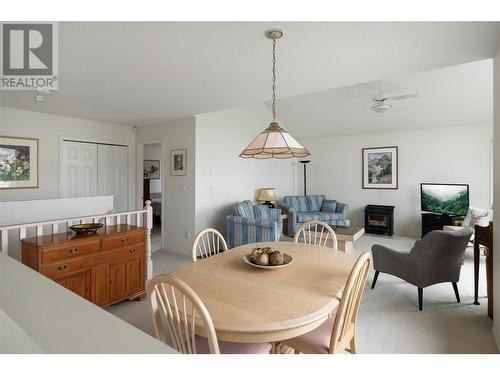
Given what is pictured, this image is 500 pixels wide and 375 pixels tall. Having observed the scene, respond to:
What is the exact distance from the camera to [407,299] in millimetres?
2785

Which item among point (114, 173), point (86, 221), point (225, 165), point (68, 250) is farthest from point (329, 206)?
point (68, 250)

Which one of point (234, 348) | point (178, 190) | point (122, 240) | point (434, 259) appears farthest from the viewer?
point (178, 190)

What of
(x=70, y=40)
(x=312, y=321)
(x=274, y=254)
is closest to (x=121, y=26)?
(x=70, y=40)

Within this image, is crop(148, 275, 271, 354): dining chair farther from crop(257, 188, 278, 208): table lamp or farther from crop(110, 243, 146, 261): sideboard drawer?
crop(257, 188, 278, 208): table lamp

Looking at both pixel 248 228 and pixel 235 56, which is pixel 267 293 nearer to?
pixel 235 56

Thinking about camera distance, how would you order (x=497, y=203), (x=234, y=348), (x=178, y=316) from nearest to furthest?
(x=178, y=316) → (x=234, y=348) → (x=497, y=203)

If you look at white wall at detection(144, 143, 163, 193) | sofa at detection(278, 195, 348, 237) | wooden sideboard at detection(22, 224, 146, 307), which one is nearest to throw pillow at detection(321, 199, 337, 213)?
sofa at detection(278, 195, 348, 237)

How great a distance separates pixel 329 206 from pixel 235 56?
4575 millimetres

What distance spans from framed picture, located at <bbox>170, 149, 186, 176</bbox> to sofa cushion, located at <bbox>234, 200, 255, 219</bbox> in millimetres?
1073

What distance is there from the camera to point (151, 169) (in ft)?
25.2

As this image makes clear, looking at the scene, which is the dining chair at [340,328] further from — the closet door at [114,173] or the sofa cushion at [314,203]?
the sofa cushion at [314,203]

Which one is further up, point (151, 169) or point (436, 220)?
point (151, 169)

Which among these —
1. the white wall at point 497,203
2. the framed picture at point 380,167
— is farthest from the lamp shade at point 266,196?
the white wall at point 497,203
